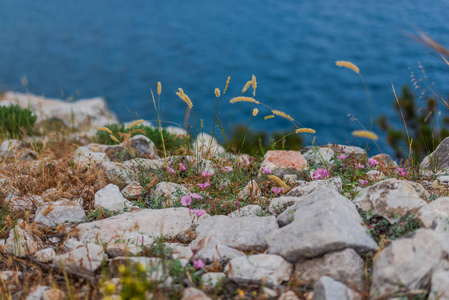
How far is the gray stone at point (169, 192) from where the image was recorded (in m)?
4.04

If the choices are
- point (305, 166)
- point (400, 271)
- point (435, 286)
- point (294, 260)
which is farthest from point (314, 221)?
point (305, 166)

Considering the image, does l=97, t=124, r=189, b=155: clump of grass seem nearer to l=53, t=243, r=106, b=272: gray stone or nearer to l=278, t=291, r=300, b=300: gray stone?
l=53, t=243, r=106, b=272: gray stone

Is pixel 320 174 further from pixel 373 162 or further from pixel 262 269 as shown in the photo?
pixel 262 269

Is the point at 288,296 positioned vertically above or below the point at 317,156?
above

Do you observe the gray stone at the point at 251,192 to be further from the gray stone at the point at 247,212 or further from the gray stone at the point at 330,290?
the gray stone at the point at 330,290

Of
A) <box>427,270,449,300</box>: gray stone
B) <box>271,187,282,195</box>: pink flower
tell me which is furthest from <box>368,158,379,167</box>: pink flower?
<box>427,270,449,300</box>: gray stone

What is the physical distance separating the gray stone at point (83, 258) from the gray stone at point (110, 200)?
79cm

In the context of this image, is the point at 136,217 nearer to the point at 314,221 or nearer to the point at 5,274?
the point at 5,274

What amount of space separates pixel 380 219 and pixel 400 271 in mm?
722

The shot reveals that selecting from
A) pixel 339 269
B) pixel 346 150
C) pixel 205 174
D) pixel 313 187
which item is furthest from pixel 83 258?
pixel 346 150

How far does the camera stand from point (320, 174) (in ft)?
14.2

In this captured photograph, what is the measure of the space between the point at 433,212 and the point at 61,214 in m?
2.88

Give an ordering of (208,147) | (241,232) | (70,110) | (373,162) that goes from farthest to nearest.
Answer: (70,110) < (208,147) < (373,162) < (241,232)

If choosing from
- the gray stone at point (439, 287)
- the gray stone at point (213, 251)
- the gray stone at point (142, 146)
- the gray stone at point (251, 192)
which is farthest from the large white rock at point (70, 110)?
the gray stone at point (439, 287)
